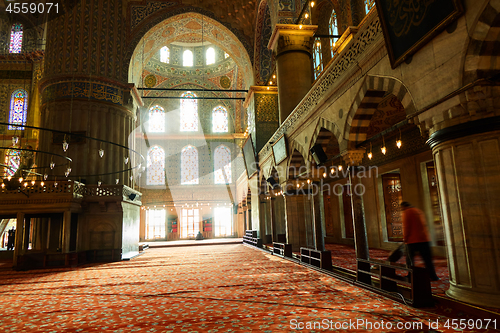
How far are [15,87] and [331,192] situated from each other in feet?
60.3

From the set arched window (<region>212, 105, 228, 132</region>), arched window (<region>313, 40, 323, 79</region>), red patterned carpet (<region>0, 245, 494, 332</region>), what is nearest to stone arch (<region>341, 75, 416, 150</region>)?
red patterned carpet (<region>0, 245, 494, 332</region>)

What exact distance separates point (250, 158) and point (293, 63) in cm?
530

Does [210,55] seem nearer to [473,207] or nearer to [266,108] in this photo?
[266,108]

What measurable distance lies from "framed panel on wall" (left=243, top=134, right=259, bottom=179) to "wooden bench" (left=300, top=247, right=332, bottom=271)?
705 cm

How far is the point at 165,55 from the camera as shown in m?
22.9

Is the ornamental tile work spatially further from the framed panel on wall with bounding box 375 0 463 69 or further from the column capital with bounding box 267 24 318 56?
the framed panel on wall with bounding box 375 0 463 69

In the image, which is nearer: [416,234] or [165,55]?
[416,234]

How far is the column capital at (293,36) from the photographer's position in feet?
36.6

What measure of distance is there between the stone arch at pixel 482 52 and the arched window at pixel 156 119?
21576 mm

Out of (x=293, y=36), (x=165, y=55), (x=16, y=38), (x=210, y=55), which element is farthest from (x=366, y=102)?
(x=16, y=38)

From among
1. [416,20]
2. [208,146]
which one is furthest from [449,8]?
[208,146]

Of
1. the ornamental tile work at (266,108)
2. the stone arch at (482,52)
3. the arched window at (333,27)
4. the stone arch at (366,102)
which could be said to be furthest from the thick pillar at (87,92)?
the stone arch at (482,52)

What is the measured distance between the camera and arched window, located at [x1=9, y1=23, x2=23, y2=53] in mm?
19766

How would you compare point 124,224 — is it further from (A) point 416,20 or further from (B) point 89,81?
(A) point 416,20
